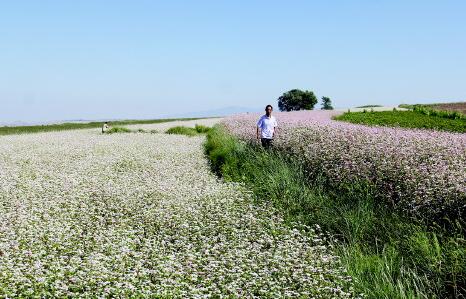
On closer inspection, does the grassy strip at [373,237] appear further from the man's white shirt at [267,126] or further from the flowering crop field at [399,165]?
the man's white shirt at [267,126]

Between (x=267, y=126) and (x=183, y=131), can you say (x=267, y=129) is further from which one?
(x=183, y=131)

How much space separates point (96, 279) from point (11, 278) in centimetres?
116

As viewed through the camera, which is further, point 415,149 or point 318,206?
point 415,149

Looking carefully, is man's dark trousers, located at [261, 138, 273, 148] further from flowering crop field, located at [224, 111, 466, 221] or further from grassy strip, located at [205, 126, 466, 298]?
grassy strip, located at [205, 126, 466, 298]

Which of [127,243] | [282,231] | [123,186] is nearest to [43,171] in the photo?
[123,186]

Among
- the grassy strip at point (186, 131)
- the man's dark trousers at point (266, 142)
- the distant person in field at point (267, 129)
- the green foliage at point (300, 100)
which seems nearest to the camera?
the distant person in field at point (267, 129)

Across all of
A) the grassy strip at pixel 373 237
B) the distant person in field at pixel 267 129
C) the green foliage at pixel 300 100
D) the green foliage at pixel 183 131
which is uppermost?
the green foliage at pixel 300 100

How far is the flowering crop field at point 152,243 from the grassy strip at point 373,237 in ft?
1.30

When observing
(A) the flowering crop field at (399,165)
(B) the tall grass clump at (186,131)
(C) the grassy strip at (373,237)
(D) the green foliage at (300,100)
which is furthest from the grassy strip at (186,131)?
(D) the green foliage at (300,100)

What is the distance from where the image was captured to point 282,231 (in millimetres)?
9484

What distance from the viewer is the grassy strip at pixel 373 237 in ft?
22.1

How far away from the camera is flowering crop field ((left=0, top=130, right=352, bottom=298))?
6.86 metres

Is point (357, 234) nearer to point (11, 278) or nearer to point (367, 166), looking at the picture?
point (367, 166)

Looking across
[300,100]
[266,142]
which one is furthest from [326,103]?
[266,142]
